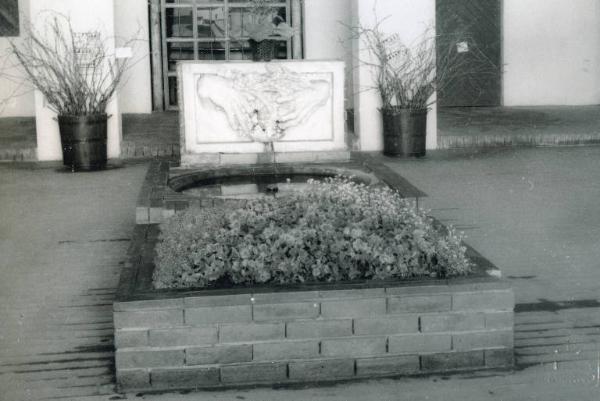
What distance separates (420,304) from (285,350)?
613mm

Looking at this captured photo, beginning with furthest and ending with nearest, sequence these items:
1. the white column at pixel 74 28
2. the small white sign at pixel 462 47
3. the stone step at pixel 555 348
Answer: the small white sign at pixel 462 47, the white column at pixel 74 28, the stone step at pixel 555 348

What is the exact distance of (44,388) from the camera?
4.21 m

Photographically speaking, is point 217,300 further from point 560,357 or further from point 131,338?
point 560,357

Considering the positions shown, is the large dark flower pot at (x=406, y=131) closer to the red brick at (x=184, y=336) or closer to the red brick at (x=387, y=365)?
the red brick at (x=387, y=365)

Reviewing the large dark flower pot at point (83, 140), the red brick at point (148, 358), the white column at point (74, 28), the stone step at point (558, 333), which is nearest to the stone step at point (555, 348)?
the stone step at point (558, 333)

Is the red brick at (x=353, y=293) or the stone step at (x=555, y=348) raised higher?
the red brick at (x=353, y=293)

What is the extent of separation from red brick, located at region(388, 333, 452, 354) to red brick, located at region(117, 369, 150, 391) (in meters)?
1.04

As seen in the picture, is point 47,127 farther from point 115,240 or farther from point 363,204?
point 363,204

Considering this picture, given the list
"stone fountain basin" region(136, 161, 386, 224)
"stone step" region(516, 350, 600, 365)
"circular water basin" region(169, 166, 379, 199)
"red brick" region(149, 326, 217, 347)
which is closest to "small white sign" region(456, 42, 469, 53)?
"stone fountain basin" region(136, 161, 386, 224)

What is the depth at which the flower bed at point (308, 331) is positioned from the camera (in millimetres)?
4117

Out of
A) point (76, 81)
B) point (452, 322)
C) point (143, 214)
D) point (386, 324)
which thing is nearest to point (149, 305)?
point (386, 324)

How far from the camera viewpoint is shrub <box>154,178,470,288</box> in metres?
4.43

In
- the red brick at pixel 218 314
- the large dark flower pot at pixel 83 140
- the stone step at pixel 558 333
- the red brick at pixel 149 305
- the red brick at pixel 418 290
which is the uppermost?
the large dark flower pot at pixel 83 140

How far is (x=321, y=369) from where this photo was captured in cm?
422
